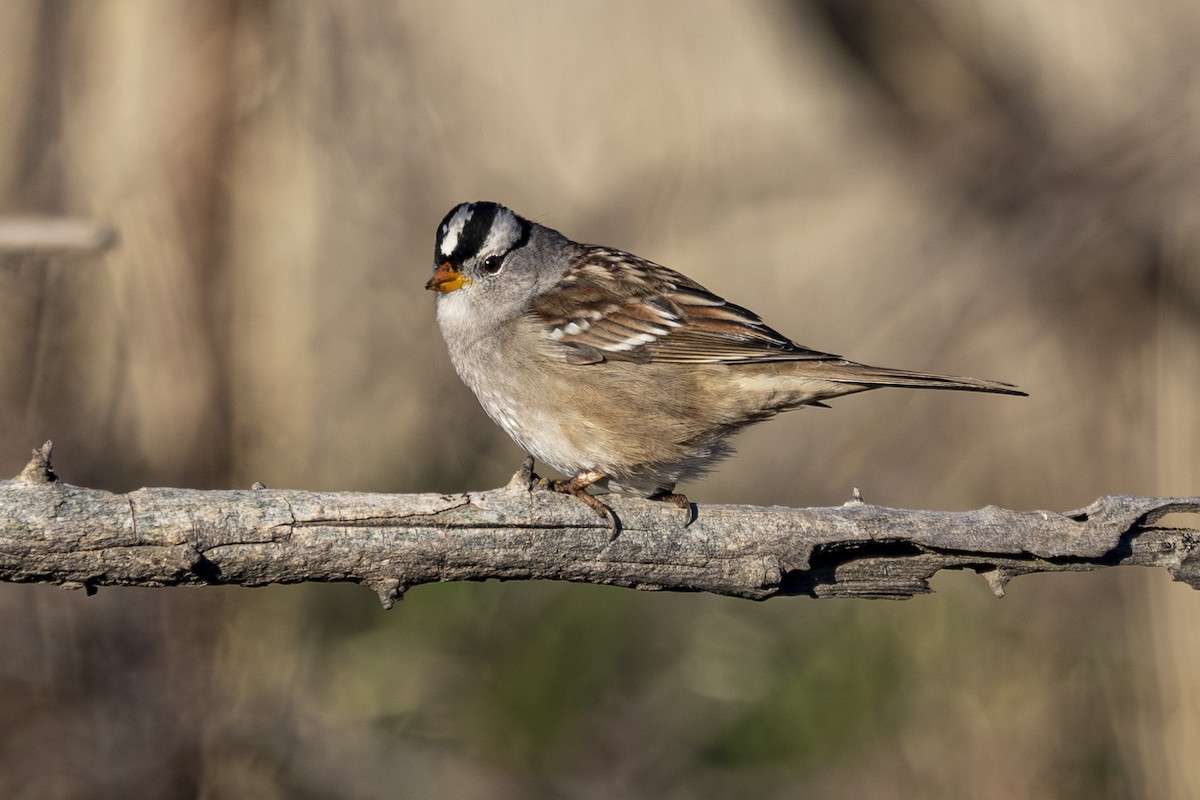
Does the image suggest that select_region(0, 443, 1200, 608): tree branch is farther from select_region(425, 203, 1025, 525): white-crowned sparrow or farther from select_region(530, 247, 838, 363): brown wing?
select_region(530, 247, 838, 363): brown wing

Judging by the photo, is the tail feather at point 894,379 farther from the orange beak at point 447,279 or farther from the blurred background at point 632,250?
the blurred background at point 632,250

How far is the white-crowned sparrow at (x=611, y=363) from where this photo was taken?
439 cm

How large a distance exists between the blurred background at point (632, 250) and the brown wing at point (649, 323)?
1.60 metres

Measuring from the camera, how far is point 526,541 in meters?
3.21

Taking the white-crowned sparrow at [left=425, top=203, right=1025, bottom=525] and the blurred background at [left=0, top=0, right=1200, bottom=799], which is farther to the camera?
the blurred background at [left=0, top=0, right=1200, bottom=799]

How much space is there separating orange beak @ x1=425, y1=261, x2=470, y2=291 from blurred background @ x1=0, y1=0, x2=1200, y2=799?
4.73 ft

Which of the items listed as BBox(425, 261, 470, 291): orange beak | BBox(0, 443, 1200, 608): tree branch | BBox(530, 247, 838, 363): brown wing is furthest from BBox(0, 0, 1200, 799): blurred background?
BBox(0, 443, 1200, 608): tree branch

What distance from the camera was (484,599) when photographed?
18.8ft

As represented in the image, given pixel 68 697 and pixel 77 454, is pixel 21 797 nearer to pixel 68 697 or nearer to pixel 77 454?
pixel 68 697

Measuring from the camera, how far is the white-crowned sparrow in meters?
4.39

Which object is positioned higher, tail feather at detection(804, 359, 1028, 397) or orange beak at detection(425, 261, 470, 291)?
orange beak at detection(425, 261, 470, 291)

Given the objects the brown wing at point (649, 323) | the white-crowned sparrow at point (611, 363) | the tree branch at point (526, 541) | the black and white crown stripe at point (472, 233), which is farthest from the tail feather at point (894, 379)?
the black and white crown stripe at point (472, 233)

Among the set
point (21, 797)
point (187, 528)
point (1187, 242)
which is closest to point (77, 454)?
point (21, 797)

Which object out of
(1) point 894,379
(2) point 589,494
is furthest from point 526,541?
(1) point 894,379
